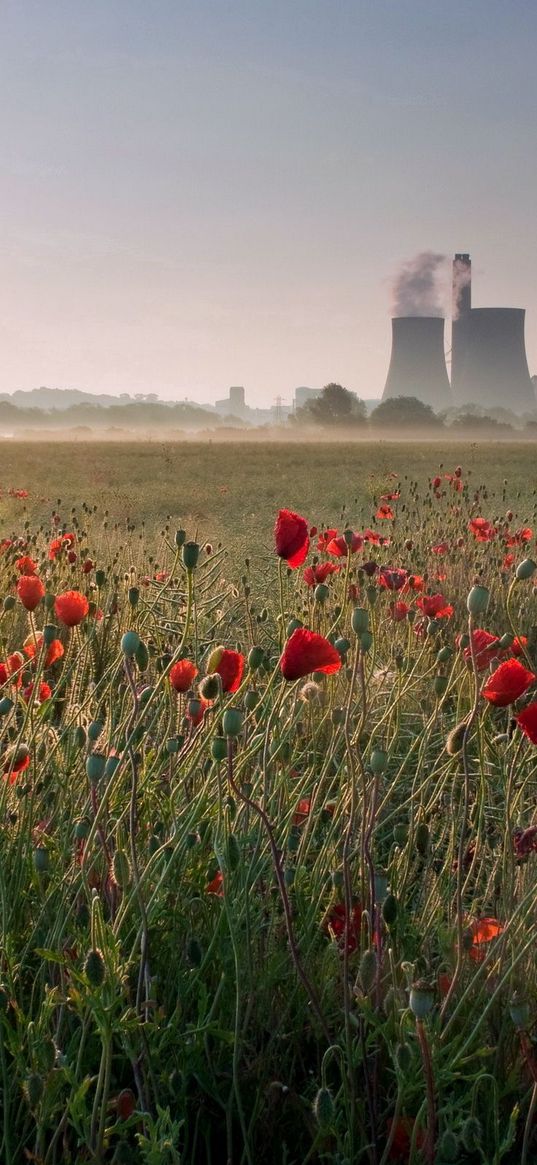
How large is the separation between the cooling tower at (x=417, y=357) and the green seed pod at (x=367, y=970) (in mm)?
106952

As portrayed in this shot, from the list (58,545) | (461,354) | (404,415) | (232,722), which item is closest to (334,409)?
(404,415)

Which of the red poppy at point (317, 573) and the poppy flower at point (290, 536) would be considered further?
the red poppy at point (317, 573)

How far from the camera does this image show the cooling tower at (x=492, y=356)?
104 m

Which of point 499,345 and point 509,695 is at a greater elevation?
point 499,345

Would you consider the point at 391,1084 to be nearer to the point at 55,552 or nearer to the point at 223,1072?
the point at 223,1072

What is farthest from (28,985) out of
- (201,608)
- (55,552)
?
(55,552)

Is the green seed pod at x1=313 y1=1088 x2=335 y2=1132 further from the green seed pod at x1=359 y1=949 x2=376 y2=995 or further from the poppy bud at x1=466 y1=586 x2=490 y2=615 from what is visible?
the poppy bud at x1=466 y1=586 x2=490 y2=615

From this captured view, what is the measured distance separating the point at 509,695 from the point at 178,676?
1.84 feet

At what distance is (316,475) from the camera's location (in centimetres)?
1939

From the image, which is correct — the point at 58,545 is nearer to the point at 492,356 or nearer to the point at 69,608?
the point at 69,608

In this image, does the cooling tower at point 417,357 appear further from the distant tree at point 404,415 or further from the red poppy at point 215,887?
the red poppy at point 215,887

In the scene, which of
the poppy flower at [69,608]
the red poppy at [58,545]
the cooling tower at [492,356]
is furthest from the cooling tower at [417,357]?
the poppy flower at [69,608]

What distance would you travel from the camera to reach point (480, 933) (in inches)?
59.6

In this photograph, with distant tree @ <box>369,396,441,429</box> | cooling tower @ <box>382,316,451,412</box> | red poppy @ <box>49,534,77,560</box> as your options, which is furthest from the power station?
red poppy @ <box>49,534,77,560</box>
